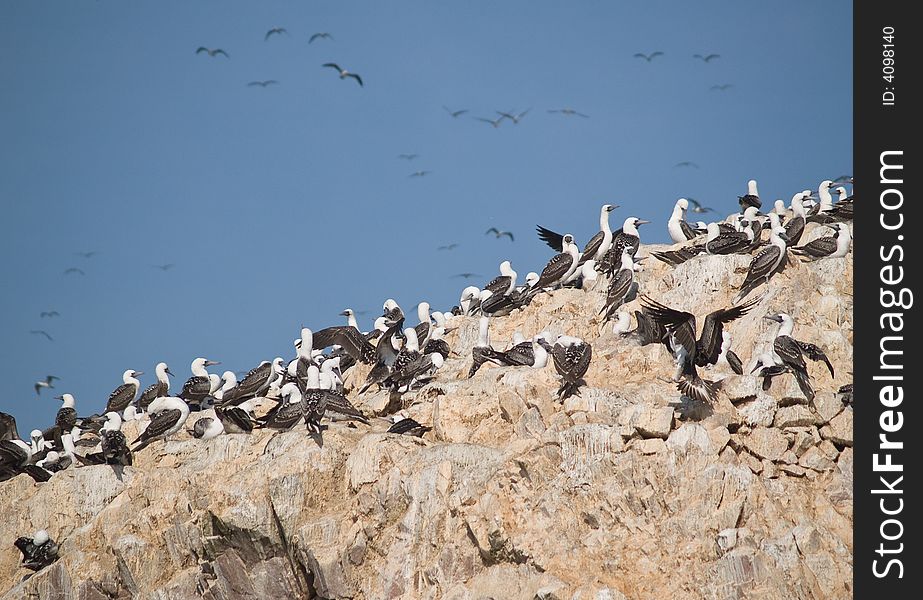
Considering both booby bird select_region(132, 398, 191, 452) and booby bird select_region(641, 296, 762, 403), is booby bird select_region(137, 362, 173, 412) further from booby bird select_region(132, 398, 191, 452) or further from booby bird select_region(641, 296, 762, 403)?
booby bird select_region(641, 296, 762, 403)

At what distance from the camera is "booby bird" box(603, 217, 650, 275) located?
27250mm

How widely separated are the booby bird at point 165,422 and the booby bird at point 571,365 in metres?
8.18

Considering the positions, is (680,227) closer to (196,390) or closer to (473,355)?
(473,355)

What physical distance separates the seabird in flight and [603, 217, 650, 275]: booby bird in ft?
18.1

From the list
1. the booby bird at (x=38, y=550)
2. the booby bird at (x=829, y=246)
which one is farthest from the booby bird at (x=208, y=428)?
the booby bird at (x=829, y=246)

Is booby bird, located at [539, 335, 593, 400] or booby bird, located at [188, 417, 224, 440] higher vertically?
booby bird, located at [539, 335, 593, 400]

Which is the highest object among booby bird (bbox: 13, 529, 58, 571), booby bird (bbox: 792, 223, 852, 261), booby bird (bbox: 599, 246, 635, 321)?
booby bird (bbox: 792, 223, 852, 261)

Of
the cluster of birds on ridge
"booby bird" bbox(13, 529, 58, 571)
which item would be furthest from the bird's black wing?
"booby bird" bbox(13, 529, 58, 571)

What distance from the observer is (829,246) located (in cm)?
2495

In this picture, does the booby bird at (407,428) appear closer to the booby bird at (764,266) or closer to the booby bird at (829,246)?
the booby bird at (764,266)

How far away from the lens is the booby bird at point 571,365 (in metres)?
21.2

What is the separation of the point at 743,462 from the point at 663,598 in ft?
9.13
